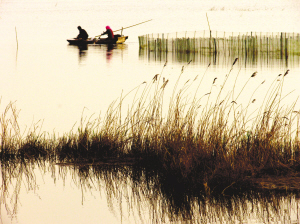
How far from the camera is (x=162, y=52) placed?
24078mm

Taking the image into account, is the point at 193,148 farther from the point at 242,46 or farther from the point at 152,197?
the point at 242,46

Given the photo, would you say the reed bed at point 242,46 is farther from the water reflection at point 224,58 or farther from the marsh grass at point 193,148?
the marsh grass at point 193,148

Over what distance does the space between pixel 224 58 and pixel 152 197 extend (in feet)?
60.2

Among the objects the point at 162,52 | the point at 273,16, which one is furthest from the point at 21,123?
the point at 273,16

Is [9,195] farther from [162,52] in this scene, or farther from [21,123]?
[162,52]

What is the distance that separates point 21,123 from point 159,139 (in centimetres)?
387

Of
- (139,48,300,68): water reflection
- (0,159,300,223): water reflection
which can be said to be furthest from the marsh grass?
(139,48,300,68): water reflection

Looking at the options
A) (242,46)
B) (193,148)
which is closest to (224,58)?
(242,46)

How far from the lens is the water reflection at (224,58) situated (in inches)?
771

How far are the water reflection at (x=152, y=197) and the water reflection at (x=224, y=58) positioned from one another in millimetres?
14439

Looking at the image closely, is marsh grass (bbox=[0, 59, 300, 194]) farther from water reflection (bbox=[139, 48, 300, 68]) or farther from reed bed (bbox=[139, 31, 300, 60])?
reed bed (bbox=[139, 31, 300, 60])

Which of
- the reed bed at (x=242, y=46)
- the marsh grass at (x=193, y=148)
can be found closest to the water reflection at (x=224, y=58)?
the reed bed at (x=242, y=46)

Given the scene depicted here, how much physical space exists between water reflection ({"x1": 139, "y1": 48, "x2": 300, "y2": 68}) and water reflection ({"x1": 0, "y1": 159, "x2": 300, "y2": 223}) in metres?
14.4

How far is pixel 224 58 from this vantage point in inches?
864
